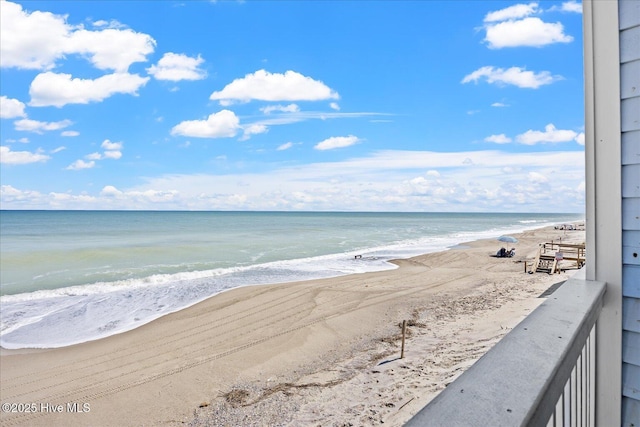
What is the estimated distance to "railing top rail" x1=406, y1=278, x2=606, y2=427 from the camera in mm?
595

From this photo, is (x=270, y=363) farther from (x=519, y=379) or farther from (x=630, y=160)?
(x=519, y=379)

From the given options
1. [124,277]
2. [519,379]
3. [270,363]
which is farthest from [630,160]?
[124,277]

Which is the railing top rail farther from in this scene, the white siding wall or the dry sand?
the dry sand

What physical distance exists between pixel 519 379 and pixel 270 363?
6145 mm

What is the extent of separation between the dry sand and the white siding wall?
3.34m

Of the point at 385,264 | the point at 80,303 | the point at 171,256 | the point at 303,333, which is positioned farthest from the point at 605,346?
the point at 171,256

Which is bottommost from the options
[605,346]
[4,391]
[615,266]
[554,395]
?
[4,391]

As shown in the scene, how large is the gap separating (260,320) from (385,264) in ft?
30.3

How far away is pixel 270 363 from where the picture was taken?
6375mm

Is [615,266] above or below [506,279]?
above

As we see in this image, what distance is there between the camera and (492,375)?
0.73m

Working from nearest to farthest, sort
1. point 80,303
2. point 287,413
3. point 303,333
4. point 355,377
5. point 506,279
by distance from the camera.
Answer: point 287,413
point 355,377
point 303,333
point 80,303
point 506,279

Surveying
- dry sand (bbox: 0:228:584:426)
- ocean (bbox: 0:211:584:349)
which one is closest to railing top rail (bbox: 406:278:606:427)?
dry sand (bbox: 0:228:584:426)

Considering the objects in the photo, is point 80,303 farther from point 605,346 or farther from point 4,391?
point 605,346
